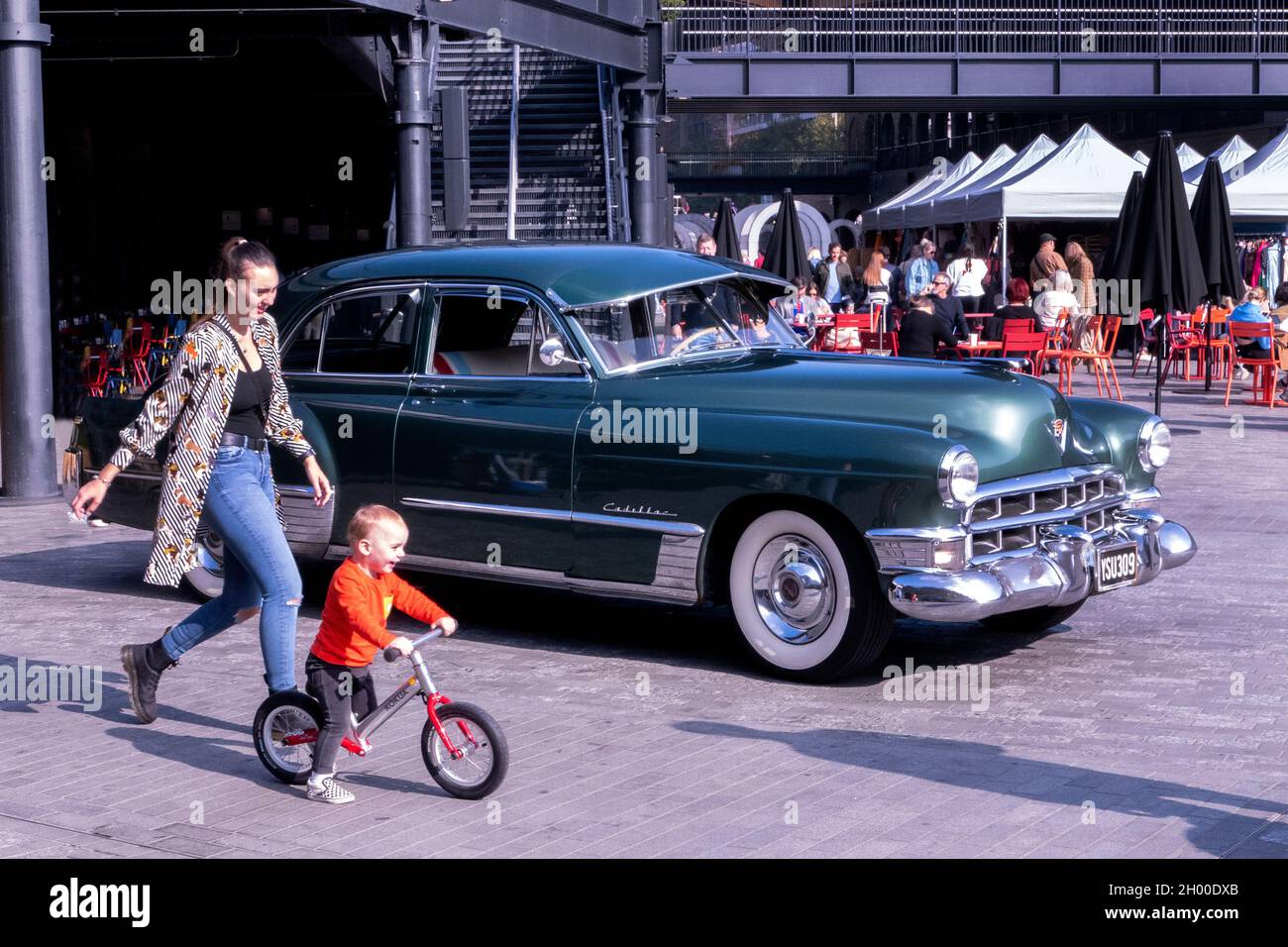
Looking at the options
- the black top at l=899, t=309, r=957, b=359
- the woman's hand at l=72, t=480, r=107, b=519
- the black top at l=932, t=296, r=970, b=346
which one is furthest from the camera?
the black top at l=932, t=296, r=970, b=346

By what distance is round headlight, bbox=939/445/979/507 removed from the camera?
22.2ft

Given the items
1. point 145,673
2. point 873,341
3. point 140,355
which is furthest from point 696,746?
point 873,341

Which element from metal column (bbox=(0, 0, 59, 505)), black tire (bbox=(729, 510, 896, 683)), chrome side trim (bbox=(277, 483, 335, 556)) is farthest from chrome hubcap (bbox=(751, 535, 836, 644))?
metal column (bbox=(0, 0, 59, 505))

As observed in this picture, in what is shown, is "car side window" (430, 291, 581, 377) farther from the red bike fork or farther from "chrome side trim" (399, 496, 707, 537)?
the red bike fork

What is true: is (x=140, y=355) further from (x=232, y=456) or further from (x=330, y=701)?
(x=330, y=701)

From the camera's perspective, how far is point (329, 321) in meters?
8.63

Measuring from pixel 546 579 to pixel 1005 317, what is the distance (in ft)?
45.9

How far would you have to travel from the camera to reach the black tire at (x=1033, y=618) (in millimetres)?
8219

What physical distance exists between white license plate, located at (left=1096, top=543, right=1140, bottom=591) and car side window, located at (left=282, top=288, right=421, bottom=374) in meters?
3.21

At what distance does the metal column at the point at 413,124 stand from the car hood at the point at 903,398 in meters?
9.81
